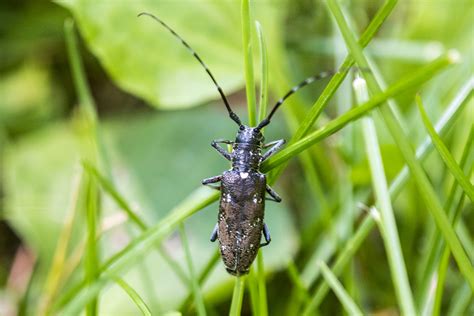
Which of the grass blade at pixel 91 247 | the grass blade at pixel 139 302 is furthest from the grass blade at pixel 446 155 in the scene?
the grass blade at pixel 91 247

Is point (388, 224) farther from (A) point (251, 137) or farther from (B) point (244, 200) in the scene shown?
(A) point (251, 137)

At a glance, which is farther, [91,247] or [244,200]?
Answer: [244,200]

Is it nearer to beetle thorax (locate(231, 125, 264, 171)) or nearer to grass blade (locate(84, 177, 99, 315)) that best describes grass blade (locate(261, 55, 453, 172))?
beetle thorax (locate(231, 125, 264, 171))

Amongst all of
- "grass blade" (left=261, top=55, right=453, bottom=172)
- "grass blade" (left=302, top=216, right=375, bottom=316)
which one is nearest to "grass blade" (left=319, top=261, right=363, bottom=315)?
"grass blade" (left=302, top=216, right=375, bottom=316)

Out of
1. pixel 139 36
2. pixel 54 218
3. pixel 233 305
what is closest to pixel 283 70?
pixel 139 36

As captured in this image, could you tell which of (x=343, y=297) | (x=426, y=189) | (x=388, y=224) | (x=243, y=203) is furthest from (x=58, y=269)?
(x=426, y=189)

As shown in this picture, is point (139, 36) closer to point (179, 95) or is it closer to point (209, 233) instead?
point (179, 95)

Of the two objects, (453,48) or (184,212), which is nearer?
(184,212)
